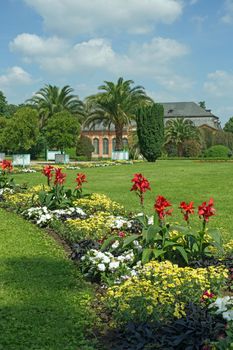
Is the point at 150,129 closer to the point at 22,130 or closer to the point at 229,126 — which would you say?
the point at 22,130

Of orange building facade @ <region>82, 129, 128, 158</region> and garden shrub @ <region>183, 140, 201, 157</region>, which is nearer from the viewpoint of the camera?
garden shrub @ <region>183, 140, 201, 157</region>

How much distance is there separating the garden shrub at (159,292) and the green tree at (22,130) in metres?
27.3

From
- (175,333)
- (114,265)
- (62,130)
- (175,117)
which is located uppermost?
(175,117)

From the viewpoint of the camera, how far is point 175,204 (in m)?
11.7

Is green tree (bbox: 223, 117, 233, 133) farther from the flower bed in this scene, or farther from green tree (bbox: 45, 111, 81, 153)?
the flower bed

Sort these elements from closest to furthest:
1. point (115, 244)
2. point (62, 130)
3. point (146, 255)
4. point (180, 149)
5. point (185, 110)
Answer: point (146, 255), point (115, 244), point (62, 130), point (180, 149), point (185, 110)

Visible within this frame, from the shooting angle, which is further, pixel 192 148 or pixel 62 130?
pixel 192 148

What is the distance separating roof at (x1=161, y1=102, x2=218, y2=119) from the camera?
8306 centimetres

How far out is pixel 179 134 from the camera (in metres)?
53.6

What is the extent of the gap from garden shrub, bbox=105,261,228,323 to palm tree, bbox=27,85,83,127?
47182 millimetres

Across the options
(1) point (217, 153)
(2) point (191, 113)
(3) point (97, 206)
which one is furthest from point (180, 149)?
(3) point (97, 206)

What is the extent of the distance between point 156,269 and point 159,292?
1.34ft

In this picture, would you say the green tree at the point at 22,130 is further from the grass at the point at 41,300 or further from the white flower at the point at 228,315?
the white flower at the point at 228,315

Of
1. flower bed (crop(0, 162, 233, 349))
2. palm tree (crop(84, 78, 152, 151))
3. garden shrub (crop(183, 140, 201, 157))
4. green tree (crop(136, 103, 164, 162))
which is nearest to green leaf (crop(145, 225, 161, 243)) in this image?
flower bed (crop(0, 162, 233, 349))
